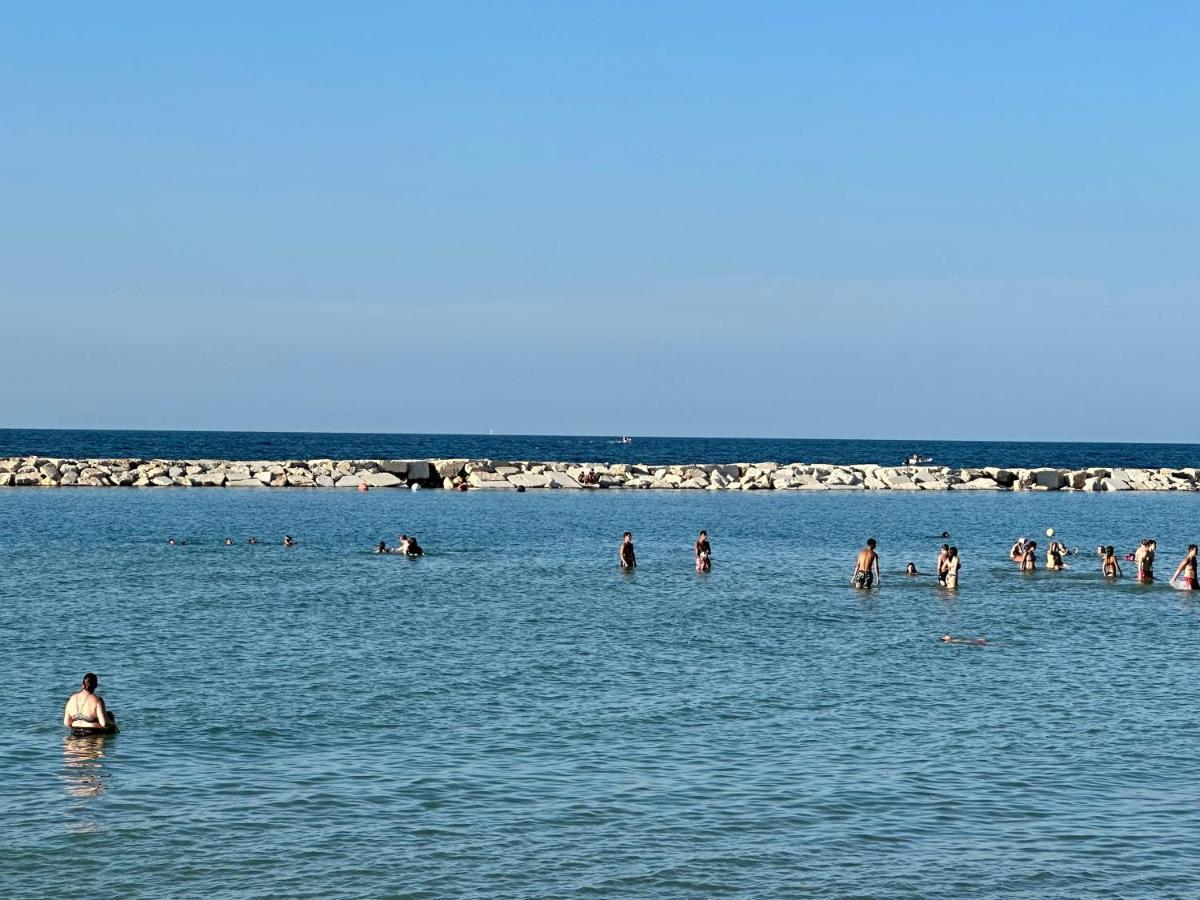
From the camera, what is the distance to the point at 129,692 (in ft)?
92.2

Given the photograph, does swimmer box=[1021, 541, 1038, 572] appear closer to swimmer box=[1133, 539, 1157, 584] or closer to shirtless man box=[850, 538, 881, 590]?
swimmer box=[1133, 539, 1157, 584]

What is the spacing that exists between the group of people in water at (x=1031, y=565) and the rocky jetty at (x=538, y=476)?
177 ft

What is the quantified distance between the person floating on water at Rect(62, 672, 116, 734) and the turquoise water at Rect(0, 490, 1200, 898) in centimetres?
34

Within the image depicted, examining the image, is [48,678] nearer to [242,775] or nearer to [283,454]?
[242,775]

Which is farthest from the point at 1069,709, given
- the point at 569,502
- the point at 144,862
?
the point at 569,502

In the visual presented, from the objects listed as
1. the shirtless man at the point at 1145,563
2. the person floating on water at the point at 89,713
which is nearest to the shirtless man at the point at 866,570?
the shirtless man at the point at 1145,563

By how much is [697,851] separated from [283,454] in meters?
164

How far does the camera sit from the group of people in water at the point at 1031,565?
4734 centimetres

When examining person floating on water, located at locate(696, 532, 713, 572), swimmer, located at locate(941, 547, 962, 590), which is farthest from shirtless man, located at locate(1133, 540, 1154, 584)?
person floating on water, located at locate(696, 532, 713, 572)

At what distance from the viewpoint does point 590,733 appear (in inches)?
986

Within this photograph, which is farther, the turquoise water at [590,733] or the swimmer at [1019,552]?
the swimmer at [1019,552]

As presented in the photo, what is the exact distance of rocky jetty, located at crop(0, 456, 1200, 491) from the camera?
101 metres

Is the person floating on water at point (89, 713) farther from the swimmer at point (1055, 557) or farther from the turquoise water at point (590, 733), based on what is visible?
the swimmer at point (1055, 557)

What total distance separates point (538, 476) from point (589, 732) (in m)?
82.7
